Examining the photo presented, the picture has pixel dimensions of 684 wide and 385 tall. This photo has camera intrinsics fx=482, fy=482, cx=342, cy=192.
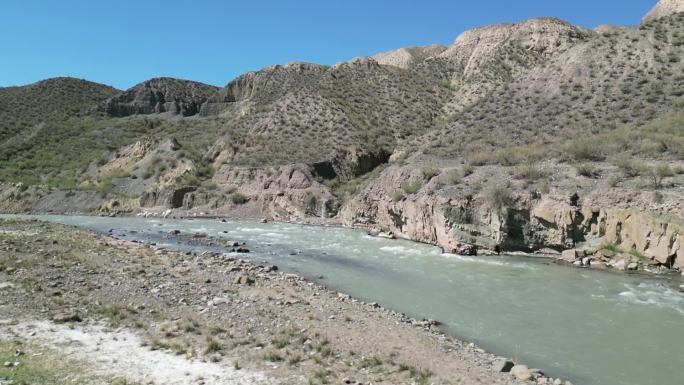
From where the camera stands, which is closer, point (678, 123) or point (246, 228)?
point (678, 123)

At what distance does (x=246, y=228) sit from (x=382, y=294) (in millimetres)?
19581

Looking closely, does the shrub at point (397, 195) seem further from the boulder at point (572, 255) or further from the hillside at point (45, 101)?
the hillside at point (45, 101)

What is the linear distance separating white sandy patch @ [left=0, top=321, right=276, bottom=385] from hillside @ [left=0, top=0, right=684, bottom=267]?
1576 cm

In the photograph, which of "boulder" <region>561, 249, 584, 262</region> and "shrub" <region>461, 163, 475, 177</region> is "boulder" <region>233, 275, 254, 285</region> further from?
"shrub" <region>461, 163, 475, 177</region>

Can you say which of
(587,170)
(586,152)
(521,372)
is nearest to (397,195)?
(586,152)

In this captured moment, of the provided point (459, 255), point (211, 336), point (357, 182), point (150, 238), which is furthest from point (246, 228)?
point (211, 336)

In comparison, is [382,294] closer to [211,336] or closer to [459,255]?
[211,336]

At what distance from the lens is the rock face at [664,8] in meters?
52.6

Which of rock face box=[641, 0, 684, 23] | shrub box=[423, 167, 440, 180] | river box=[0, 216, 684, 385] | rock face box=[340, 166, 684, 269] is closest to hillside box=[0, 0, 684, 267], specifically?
rock face box=[340, 166, 684, 269]

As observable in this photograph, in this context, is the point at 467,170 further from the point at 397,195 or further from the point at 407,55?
the point at 407,55

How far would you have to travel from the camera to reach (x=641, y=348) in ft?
33.4

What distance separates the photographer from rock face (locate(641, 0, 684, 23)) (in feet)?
172

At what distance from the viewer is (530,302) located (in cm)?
1381

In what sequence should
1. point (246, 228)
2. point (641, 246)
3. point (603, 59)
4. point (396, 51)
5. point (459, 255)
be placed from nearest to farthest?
point (641, 246)
point (459, 255)
point (246, 228)
point (603, 59)
point (396, 51)
